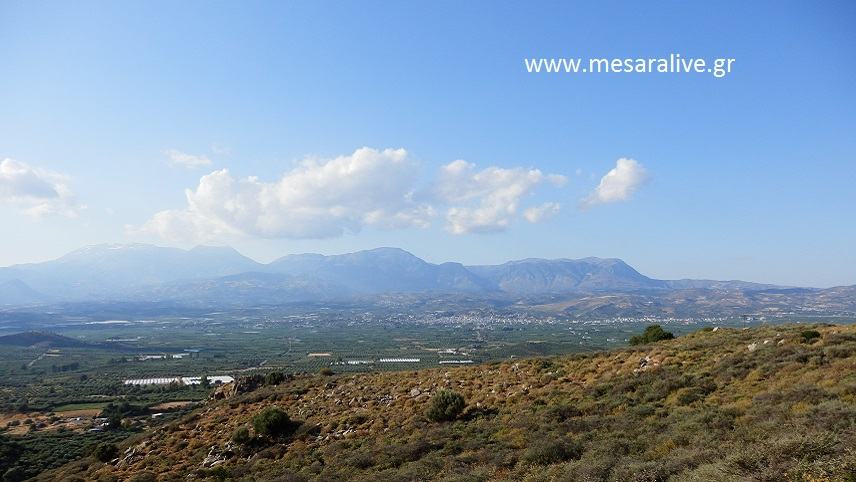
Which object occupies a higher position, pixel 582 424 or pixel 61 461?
pixel 582 424

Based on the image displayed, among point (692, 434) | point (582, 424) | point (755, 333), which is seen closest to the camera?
point (692, 434)

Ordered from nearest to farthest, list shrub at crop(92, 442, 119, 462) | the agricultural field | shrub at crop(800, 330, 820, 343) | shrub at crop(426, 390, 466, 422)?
shrub at crop(800, 330, 820, 343) < shrub at crop(426, 390, 466, 422) < shrub at crop(92, 442, 119, 462) < the agricultural field

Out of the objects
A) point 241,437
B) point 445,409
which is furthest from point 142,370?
point 445,409

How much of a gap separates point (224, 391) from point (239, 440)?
1589cm

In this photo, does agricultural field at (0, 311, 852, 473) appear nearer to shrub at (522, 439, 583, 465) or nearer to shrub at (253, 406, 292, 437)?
shrub at (253, 406, 292, 437)

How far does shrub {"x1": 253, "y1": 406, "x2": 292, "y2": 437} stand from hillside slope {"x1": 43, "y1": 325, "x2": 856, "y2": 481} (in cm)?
67

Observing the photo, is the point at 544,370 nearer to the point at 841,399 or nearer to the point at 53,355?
the point at 841,399

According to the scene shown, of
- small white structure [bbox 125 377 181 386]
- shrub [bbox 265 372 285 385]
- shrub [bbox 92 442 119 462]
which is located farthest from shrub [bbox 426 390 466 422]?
small white structure [bbox 125 377 181 386]

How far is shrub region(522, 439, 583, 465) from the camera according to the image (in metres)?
13.9

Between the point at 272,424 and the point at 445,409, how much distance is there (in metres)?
10.0

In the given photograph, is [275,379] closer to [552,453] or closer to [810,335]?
[552,453]

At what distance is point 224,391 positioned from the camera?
38.6 m

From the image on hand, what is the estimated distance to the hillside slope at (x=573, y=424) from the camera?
11.0 m

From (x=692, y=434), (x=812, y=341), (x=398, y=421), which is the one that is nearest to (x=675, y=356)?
(x=812, y=341)
